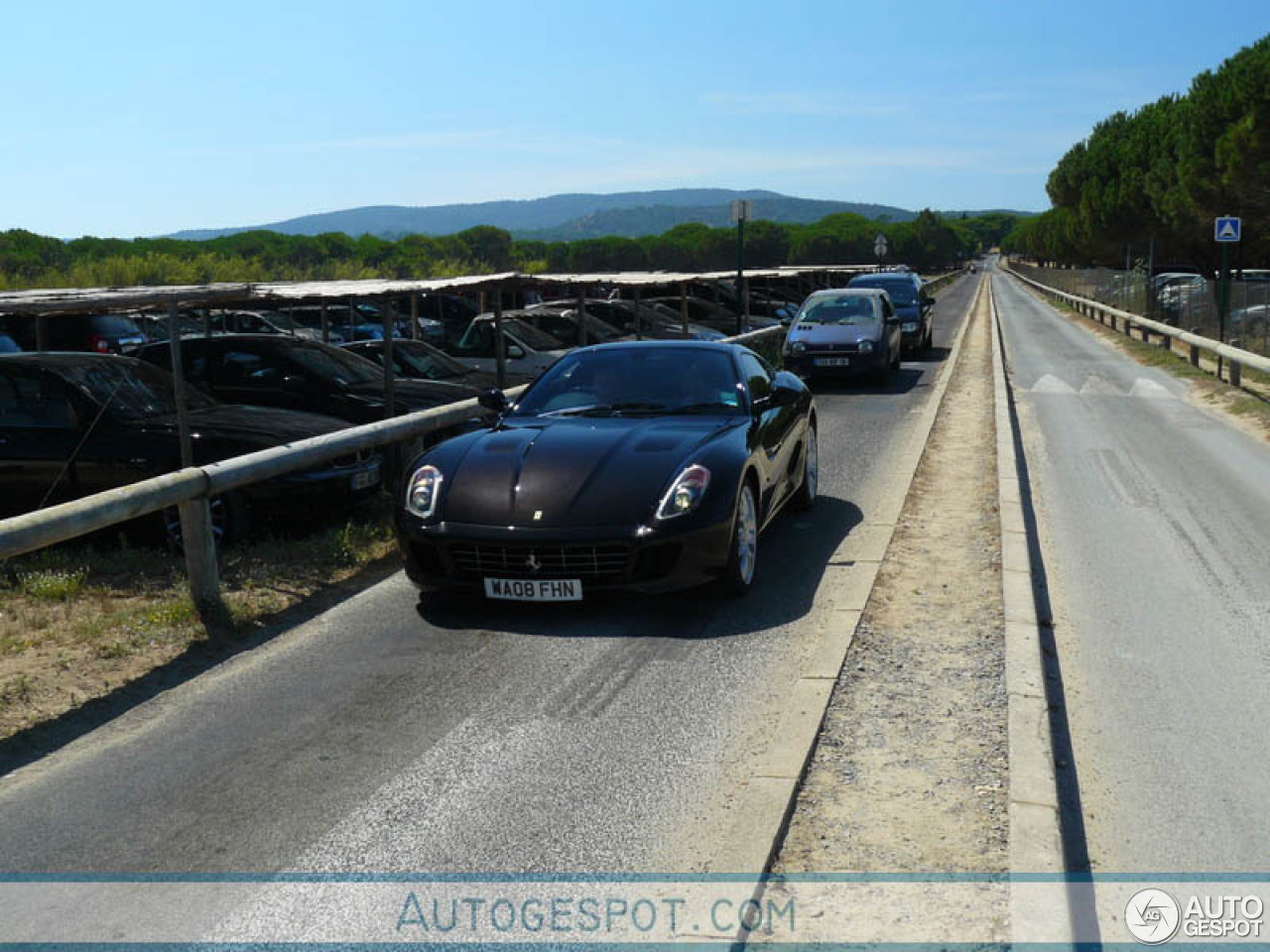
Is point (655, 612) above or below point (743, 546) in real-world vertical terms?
below

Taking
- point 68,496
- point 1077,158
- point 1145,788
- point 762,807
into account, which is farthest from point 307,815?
point 1077,158

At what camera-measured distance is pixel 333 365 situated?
42.6 feet

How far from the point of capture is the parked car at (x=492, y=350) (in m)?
18.1

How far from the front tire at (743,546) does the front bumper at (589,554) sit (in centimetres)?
13

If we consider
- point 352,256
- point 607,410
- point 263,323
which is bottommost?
point 263,323

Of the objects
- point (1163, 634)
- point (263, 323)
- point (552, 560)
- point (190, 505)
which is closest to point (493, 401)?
point (552, 560)

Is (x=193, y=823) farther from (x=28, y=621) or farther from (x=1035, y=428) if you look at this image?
(x=1035, y=428)

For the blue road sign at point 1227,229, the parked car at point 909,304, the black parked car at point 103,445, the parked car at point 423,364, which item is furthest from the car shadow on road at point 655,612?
the blue road sign at point 1227,229

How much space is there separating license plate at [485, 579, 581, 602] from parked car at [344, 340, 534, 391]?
26.0ft

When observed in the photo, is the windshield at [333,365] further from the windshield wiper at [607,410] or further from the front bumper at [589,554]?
the front bumper at [589,554]

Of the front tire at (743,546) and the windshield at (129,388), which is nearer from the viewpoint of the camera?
the front tire at (743,546)

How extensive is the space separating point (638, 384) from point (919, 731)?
156 inches

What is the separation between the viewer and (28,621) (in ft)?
23.0

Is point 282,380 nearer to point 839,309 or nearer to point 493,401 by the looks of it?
point 493,401
